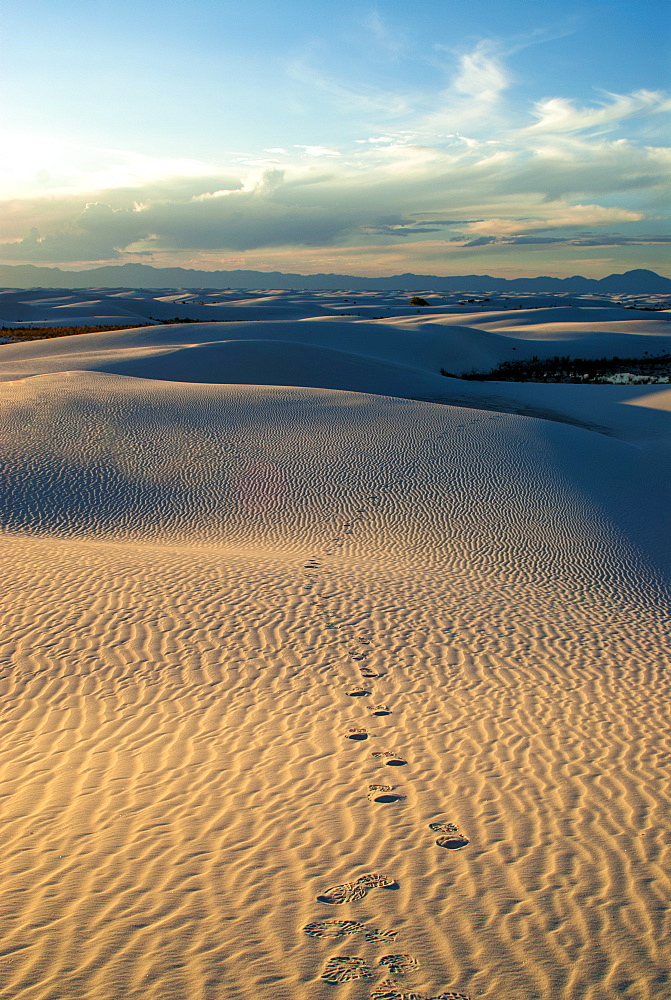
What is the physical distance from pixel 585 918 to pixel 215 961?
68.6 inches

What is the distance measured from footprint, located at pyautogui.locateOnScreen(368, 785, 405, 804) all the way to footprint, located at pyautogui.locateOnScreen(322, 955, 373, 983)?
4.30ft

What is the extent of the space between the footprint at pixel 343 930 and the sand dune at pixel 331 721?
1 centimetres

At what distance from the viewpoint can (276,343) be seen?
2567 centimetres

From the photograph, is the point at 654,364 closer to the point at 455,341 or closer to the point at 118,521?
the point at 455,341

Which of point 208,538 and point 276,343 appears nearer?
point 208,538

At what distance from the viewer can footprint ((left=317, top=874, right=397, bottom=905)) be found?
11.5ft

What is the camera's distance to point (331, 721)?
5.46m

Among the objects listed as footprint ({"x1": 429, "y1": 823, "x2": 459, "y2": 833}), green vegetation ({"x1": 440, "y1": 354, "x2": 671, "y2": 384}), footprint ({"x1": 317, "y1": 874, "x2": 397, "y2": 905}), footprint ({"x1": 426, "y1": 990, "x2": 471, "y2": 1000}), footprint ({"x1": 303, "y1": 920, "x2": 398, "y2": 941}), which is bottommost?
footprint ({"x1": 429, "y1": 823, "x2": 459, "y2": 833})

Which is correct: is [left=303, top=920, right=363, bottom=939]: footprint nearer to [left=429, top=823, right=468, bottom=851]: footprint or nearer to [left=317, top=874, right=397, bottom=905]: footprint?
Answer: [left=317, top=874, right=397, bottom=905]: footprint

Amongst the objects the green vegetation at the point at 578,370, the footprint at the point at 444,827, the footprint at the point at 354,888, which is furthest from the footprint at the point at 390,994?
the green vegetation at the point at 578,370

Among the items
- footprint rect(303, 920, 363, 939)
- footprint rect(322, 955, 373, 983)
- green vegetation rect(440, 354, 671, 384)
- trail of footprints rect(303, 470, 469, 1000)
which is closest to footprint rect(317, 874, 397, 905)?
trail of footprints rect(303, 470, 469, 1000)

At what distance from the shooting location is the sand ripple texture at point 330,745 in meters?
3.20

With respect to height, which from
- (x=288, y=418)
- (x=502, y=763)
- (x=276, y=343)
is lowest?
(x=502, y=763)

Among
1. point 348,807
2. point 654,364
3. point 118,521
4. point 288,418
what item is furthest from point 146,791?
point 654,364
